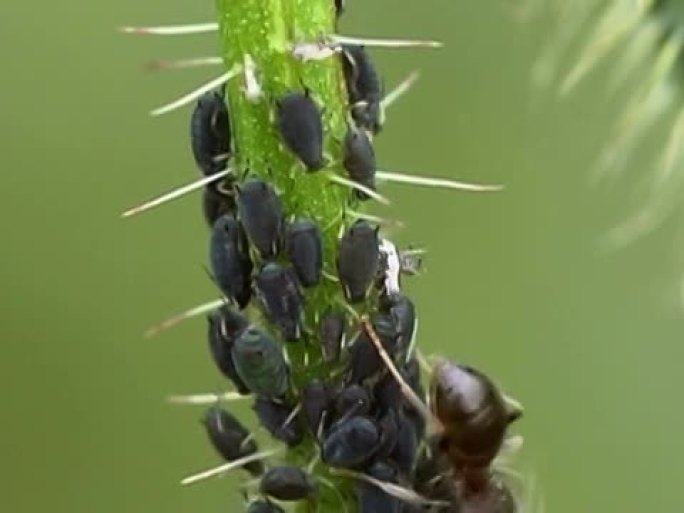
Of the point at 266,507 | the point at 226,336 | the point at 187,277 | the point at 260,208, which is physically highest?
the point at 260,208

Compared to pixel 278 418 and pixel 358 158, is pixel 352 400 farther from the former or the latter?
pixel 358 158

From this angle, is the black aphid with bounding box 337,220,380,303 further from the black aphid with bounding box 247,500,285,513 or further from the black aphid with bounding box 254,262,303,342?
the black aphid with bounding box 247,500,285,513

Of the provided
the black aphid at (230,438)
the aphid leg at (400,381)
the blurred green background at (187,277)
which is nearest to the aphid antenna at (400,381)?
the aphid leg at (400,381)

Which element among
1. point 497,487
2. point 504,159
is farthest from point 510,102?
point 497,487

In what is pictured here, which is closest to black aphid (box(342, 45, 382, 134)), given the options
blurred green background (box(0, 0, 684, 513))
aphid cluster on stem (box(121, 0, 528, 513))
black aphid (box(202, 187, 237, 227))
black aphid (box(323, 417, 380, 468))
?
aphid cluster on stem (box(121, 0, 528, 513))

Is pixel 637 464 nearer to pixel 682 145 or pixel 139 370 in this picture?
pixel 139 370

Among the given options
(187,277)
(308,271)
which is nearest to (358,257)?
(308,271)

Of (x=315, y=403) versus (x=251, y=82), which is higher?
(x=251, y=82)

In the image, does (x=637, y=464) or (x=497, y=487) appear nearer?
(x=497, y=487)

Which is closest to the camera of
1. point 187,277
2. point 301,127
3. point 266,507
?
point 301,127
